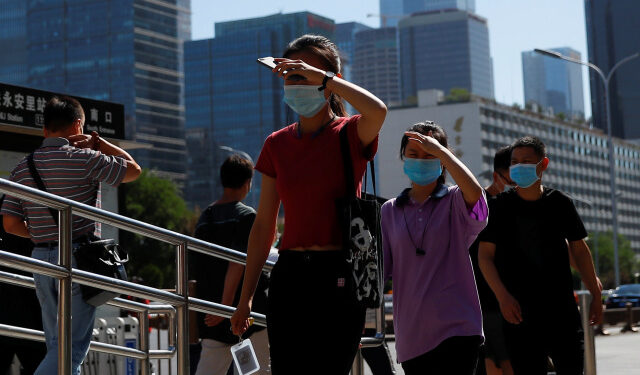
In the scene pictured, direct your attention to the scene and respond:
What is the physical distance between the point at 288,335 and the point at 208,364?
2.93 meters

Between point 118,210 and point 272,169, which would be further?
point 118,210

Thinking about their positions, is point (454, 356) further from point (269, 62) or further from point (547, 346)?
point (269, 62)

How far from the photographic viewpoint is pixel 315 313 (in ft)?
11.8

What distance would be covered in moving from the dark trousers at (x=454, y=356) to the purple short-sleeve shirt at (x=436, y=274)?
3cm

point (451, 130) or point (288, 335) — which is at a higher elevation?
point (451, 130)

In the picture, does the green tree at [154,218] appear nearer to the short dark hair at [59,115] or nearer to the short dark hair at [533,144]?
the short dark hair at [533,144]

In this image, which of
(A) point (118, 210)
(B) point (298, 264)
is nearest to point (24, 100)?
(A) point (118, 210)

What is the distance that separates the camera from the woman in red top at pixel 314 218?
3.61m

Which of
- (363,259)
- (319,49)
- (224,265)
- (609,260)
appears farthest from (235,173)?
(609,260)

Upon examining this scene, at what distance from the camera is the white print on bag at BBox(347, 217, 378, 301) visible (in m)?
3.62

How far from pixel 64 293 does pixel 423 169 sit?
172cm

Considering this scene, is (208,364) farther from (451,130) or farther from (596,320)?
(451,130)

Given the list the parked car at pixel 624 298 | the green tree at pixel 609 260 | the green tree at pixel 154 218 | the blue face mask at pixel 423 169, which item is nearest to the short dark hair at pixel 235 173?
the blue face mask at pixel 423 169

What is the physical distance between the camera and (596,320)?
246 inches
